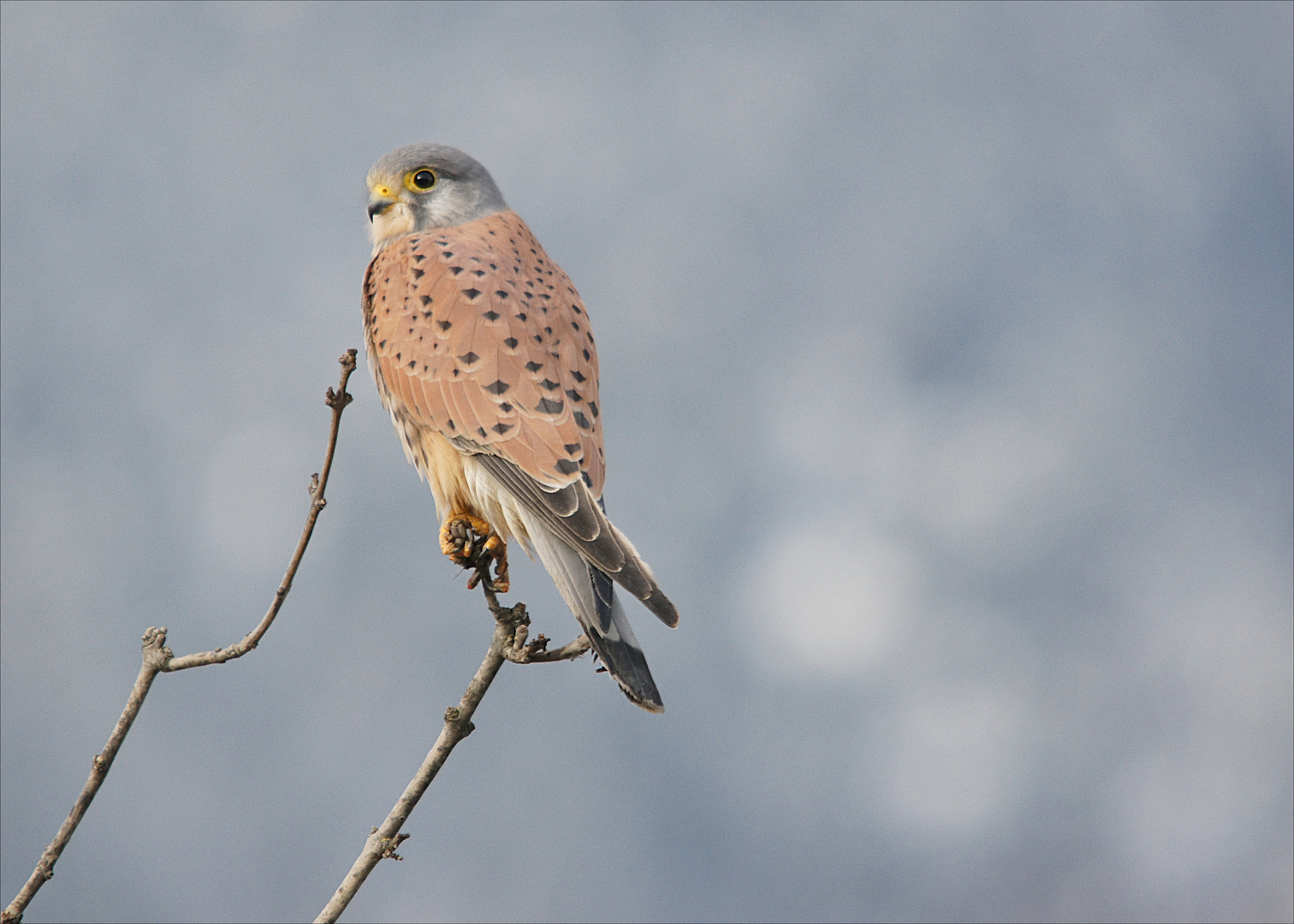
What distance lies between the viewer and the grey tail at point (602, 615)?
175cm

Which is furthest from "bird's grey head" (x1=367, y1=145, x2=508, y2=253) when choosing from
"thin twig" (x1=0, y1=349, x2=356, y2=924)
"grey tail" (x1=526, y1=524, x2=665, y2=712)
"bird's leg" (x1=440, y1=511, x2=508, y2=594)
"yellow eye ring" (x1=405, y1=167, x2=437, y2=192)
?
"thin twig" (x1=0, y1=349, x2=356, y2=924)

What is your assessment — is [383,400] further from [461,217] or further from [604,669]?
[604,669]

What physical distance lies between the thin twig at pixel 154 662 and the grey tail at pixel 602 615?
1.58 ft

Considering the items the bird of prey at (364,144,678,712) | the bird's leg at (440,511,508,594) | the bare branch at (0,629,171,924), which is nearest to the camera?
the bare branch at (0,629,171,924)

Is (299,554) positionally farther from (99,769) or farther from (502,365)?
(502,365)

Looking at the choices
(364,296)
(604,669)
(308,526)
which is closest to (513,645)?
(604,669)

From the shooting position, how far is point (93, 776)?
60.2 inches

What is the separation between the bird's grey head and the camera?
2393 mm

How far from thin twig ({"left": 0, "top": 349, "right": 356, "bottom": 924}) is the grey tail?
48 cm

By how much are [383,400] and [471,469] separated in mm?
302

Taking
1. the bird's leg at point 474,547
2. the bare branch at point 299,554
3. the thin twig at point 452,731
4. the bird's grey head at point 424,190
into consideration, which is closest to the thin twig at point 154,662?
the bare branch at point 299,554

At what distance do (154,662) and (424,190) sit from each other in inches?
48.8

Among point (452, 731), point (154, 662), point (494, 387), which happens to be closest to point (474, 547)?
point (494, 387)

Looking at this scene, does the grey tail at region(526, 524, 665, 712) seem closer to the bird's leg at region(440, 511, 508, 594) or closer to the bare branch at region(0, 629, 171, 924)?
the bird's leg at region(440, 511, 508, 594)
